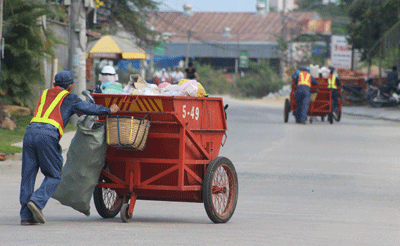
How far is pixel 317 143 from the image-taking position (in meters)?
19.0

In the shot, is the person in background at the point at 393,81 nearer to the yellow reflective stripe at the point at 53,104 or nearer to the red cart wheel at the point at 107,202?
the red cart wheel at the point at 107,202

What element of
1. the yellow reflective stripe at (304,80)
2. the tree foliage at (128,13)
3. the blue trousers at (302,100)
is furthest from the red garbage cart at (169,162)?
the tree foliage at (128,13)

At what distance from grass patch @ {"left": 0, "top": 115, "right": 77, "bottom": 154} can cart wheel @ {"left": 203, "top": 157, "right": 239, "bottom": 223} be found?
7.32m

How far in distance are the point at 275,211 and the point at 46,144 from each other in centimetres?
291

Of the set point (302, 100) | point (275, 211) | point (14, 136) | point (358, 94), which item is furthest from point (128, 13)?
point (275, 211)

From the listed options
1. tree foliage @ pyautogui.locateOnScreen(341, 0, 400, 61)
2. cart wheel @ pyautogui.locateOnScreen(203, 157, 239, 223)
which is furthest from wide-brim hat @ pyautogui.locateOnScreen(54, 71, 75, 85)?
tree foliage @ pyautogui.locateOnScreen(341, 0, 400, 61)

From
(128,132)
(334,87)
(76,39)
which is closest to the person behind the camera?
(128,132)

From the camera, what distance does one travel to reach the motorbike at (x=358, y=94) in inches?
1477

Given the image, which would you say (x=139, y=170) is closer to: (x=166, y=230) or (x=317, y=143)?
(x=166, y=230)

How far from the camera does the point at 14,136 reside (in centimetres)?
1789

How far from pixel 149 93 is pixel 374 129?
56.7 ft

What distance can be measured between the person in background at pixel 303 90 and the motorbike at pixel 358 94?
473 inches

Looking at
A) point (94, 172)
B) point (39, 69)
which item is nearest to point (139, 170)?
point (94, 172)

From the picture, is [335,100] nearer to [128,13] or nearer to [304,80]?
[304,80]
